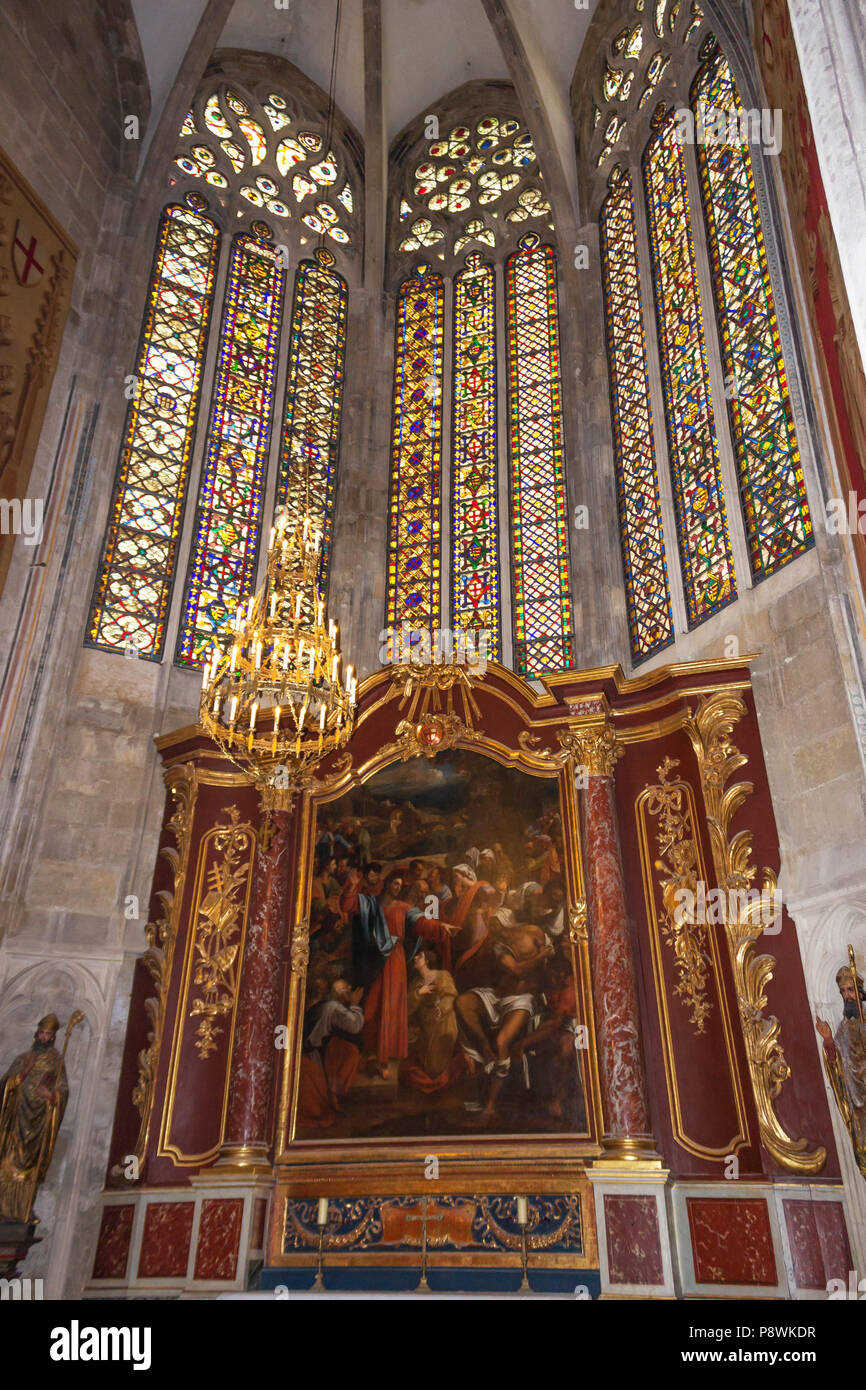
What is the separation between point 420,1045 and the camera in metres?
8.66

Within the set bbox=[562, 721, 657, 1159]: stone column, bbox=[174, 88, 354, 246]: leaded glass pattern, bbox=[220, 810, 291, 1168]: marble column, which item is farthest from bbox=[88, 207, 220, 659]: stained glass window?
bbox=[562, 721, 657, 1159]: stone column

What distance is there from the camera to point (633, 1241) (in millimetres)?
7305

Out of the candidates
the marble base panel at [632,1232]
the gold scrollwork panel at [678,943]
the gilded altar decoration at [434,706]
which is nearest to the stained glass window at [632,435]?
the gilded altar decoration at [434,706]

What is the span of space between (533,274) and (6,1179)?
12275mm

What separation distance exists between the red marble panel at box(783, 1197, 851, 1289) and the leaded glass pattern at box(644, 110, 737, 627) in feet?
16.9

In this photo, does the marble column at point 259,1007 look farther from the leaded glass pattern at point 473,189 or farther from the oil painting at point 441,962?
the leaded glass pattern at point 473,189

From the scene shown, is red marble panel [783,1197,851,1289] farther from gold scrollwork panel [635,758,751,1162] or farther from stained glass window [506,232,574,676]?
stained glass window [506,232,574,676]

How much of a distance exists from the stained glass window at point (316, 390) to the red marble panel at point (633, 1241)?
24.9 feet

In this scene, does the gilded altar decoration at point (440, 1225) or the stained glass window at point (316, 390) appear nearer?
the gilded altar decoration at point (440, 1225)

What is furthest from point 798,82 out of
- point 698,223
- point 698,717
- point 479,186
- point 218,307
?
point 479,186

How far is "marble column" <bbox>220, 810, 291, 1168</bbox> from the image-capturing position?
8539 mm

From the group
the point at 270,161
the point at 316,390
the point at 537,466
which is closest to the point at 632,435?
the point at 537,466

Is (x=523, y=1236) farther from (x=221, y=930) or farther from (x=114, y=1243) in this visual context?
(x=221, y=930)

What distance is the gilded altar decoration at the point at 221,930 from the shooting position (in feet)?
30.0
